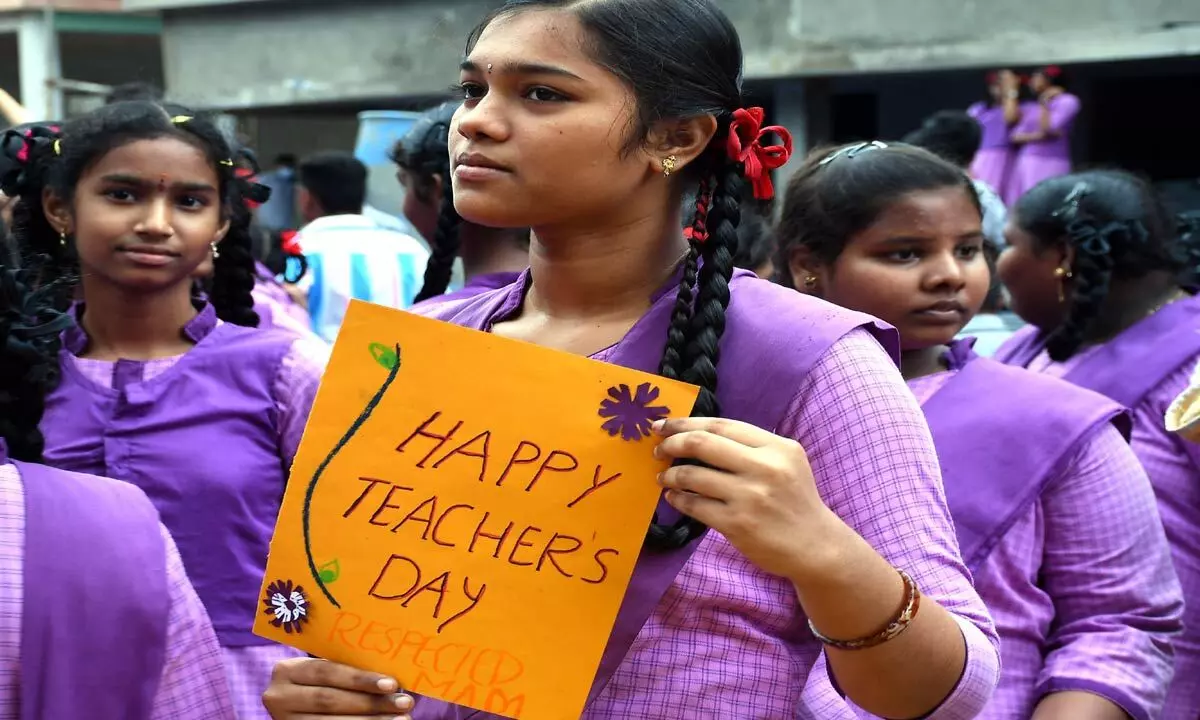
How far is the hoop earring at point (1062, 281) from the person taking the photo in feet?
12.8

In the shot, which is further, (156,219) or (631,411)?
(156,219)

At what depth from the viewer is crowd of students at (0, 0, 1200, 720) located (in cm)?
163

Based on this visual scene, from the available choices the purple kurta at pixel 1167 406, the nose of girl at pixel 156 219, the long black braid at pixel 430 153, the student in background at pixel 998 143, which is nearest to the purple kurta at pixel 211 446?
the nose of girl at pixel 156 219

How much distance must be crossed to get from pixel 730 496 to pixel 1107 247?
8.63 feet

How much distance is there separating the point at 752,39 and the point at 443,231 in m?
7.69

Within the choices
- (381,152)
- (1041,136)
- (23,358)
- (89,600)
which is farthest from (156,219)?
(1041,136)

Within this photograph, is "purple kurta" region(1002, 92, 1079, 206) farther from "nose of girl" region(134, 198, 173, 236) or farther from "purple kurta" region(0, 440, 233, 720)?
"purple kurta" region(0, 440, 233, 720)

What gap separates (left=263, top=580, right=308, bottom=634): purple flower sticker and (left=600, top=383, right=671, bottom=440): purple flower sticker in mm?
370

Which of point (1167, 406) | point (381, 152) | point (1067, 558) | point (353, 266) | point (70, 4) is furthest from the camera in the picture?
point (70, 4)

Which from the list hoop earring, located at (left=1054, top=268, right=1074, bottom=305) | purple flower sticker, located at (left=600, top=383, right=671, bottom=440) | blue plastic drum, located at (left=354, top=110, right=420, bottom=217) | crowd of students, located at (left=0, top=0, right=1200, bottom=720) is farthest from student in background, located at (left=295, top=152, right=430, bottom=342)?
purple flower sticker, located at (left=600, top=383, right=671, bottom=440)

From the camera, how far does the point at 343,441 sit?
1.62 meters

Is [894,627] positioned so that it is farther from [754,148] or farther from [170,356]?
[170,356]

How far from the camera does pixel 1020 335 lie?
13.3 ft

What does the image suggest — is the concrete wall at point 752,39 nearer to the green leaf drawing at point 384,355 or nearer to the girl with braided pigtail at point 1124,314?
the girl with braided pigtail at point 1124,314
